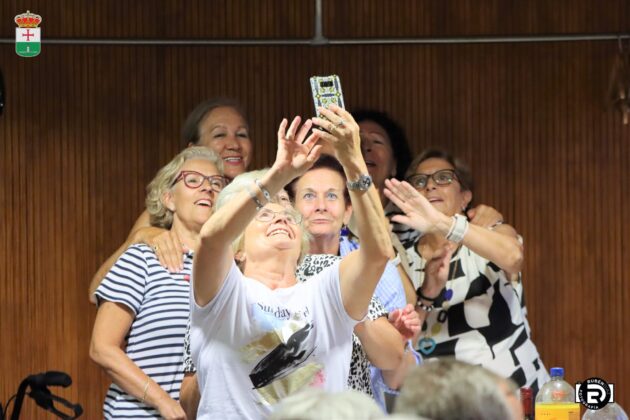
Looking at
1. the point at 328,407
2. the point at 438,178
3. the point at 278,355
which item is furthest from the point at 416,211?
the point at 328,407

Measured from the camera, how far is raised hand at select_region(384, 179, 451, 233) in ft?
Result: 12.3

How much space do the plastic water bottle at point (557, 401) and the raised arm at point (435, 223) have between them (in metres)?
0.53

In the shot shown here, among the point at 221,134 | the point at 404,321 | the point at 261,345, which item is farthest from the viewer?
the point at 221,134

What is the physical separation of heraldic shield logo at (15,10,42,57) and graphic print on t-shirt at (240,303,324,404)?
1697 mm

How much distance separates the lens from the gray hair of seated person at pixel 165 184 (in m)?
3.67

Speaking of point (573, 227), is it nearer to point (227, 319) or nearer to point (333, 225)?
point (333, 225)

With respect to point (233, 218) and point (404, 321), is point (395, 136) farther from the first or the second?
point (233, 218)

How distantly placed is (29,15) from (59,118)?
0.45 m

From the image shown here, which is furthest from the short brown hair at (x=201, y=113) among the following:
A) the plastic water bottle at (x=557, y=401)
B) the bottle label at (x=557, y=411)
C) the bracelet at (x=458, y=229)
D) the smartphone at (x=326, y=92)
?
the bottle label at (x=557, y=411)

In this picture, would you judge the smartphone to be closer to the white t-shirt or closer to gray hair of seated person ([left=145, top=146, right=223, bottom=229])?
the white t-shirt

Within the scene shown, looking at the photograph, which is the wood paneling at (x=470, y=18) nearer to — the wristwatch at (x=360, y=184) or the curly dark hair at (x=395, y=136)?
the curly dark hair at (x=395, y=136)

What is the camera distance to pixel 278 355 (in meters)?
2.72

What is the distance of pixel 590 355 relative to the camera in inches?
178

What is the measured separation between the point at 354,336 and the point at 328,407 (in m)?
1.31
